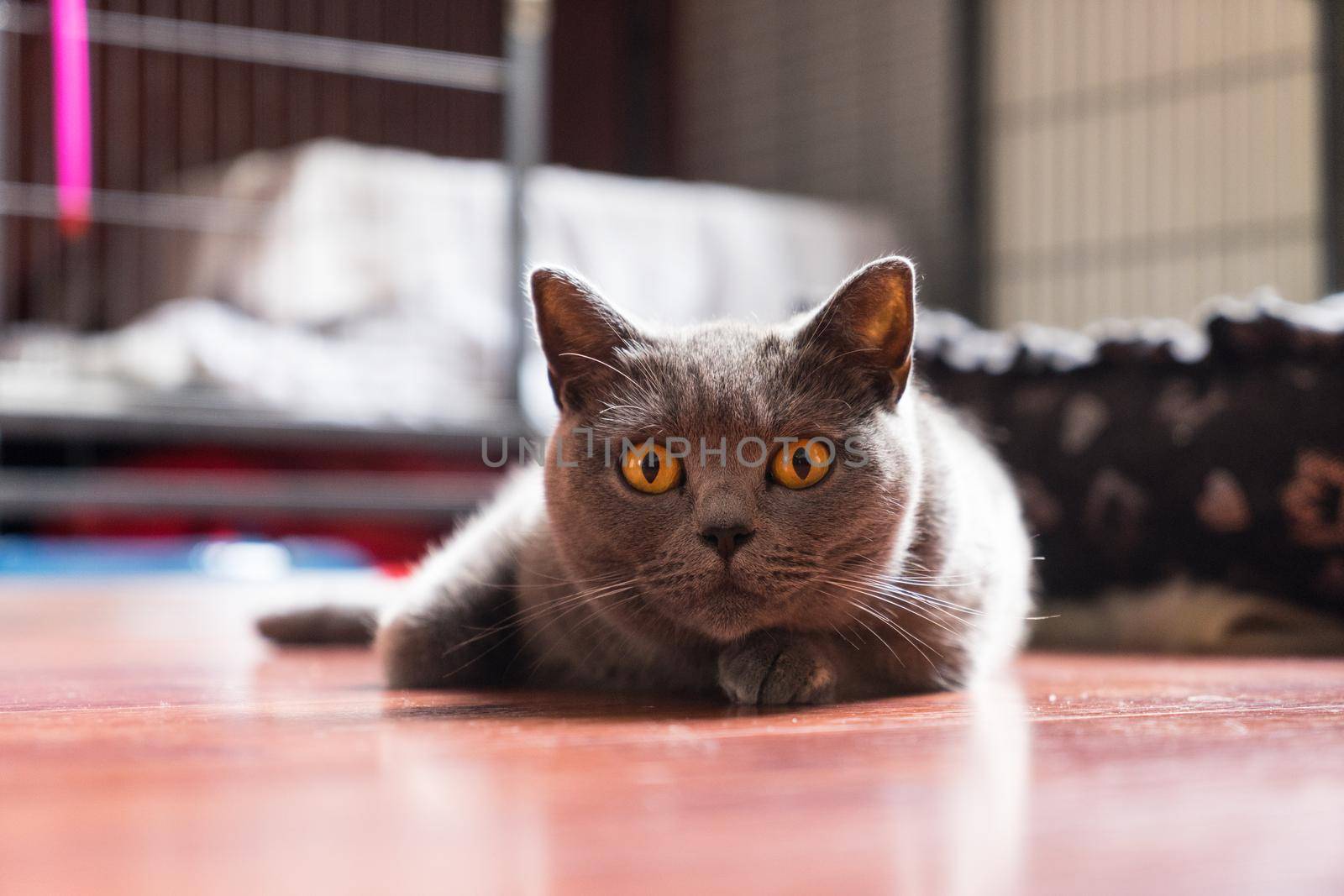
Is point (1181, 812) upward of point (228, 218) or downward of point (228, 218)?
downward

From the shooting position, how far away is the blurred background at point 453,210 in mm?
2766

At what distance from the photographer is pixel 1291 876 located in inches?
17.0

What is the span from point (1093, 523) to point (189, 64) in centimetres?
364

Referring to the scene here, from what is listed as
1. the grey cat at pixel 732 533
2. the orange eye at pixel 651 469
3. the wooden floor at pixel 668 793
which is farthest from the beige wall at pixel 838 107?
the wooden floor at pixel 668 793

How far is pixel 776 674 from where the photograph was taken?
859mm

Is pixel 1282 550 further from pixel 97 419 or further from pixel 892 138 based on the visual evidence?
pixel 892 138

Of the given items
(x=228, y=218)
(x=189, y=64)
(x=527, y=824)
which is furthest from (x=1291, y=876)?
(x=189, y=64)

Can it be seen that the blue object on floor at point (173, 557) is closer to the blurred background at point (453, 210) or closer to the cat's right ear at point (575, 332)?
the blurred background at point (453, 210)

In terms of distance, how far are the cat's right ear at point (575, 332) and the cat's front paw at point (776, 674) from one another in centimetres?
25

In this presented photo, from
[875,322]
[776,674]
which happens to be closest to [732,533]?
[776,674]

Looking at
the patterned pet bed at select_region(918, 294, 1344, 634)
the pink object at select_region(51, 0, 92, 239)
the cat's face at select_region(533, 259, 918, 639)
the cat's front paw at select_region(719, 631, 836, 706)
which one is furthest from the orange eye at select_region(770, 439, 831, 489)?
the pink object at select_region(51, 0, 92, 239)

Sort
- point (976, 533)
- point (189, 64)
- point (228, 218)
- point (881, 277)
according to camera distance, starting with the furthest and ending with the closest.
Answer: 1. point (189, 64)
2. point (228, 218)
3. point (976, 533)
4. point (881, 277)

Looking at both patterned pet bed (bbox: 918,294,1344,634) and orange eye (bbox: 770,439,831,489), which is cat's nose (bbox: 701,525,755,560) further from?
patterned pet bed (bbox: 918,294,1344,634)

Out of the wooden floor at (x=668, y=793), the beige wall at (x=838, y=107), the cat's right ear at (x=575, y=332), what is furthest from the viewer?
the beige wall at (x=838, y=107)
